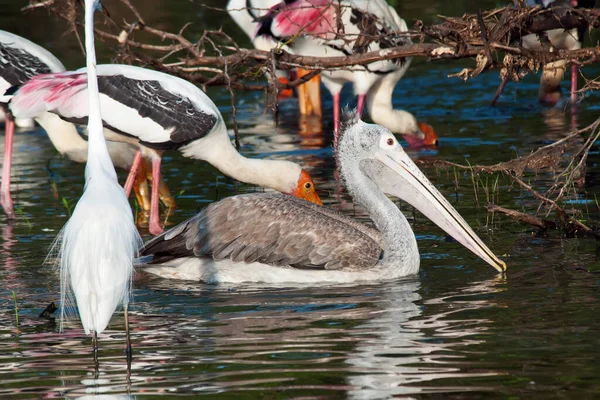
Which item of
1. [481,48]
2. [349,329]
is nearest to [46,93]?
[481,48]

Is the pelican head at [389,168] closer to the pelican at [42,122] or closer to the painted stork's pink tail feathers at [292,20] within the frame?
the pelican at [42,122]

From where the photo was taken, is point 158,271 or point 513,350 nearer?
point 513,350

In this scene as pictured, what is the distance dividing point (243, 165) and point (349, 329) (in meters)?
3.72

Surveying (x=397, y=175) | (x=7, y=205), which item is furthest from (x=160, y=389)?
(x=7, y=205)

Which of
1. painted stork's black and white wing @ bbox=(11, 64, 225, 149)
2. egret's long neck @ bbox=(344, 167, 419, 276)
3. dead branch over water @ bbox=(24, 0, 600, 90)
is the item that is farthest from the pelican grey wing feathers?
painted stork's black and white wing @ bbox=(11, 64, 225, 149)

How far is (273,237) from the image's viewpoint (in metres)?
7.46

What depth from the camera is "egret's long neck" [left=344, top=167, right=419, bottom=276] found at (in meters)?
7.32

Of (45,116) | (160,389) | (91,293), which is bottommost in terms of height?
(160,389)

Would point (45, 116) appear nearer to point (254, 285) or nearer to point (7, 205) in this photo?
point (7, 205)

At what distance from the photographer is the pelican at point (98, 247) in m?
5.32

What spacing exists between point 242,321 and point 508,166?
2.41 meters

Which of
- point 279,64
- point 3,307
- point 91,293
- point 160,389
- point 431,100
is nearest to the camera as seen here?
point 160,389

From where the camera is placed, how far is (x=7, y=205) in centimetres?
977

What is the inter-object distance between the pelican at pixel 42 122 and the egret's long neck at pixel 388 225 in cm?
247
